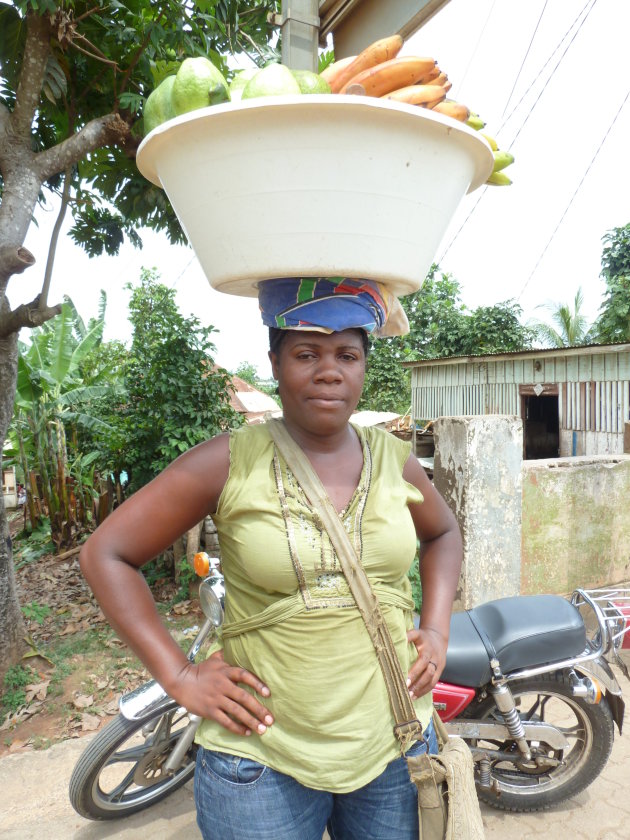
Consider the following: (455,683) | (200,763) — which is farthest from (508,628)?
(200,763)

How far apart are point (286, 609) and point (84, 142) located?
332cm

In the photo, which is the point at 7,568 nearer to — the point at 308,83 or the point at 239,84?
the point at 239,84

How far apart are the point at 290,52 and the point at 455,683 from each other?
2.39 metres

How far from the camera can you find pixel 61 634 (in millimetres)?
4531

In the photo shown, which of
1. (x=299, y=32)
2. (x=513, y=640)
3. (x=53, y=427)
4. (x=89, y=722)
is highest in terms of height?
(x=299, y=32)

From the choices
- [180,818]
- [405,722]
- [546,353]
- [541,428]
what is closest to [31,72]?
[405,722]

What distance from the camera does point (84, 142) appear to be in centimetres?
333

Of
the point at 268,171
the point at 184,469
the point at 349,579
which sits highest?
the point at 268,171

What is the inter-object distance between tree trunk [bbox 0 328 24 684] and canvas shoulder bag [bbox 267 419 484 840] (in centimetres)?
303

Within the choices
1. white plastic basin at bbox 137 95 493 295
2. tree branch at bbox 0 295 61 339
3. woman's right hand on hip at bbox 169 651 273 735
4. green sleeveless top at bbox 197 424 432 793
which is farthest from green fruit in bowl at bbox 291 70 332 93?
tree branch at bbox 0 295 61 339

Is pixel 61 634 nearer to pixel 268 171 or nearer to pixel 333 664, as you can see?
pixel 333 664

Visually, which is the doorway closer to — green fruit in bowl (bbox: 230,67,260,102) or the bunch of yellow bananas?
the bunch of yellow bananas

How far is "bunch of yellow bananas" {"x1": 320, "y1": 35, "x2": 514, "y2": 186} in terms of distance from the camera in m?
0.98

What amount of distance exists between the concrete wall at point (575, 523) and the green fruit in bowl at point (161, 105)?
131 inches
